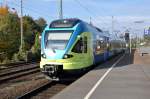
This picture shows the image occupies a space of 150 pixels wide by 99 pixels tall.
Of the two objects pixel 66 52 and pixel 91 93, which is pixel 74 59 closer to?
pixel 66 52

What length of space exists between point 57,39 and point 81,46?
1399mm

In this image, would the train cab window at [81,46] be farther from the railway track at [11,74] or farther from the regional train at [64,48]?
the railway track at [11,74]

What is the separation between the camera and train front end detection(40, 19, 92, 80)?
20984 millimetres

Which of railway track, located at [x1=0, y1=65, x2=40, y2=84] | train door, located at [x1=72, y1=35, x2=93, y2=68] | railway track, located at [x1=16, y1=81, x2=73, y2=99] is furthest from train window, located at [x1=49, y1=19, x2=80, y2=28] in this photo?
railway track, located at [x1=0, y1=65, x2=40, y2=84]

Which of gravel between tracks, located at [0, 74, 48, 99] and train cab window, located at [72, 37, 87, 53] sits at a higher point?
train cab window, located at [72, 37, 87, 53]

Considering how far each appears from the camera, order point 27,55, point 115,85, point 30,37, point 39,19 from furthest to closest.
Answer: point 39,19 < point 30,37 < point 27,55 < point 115,85

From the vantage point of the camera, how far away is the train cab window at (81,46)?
2178 centimetres

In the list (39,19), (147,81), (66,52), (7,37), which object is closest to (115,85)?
(147,81)

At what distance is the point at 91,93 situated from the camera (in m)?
14.4

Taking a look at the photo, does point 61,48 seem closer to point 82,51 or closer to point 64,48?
point 64,48

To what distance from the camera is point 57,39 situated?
854 inches

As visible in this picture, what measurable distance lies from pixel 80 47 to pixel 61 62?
1.73 meters

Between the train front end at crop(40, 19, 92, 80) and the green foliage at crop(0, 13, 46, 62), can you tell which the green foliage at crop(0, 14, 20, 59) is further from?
the train front end at crop(40, 19, 92, 80)


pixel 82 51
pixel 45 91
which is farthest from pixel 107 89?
pixel 82 51
